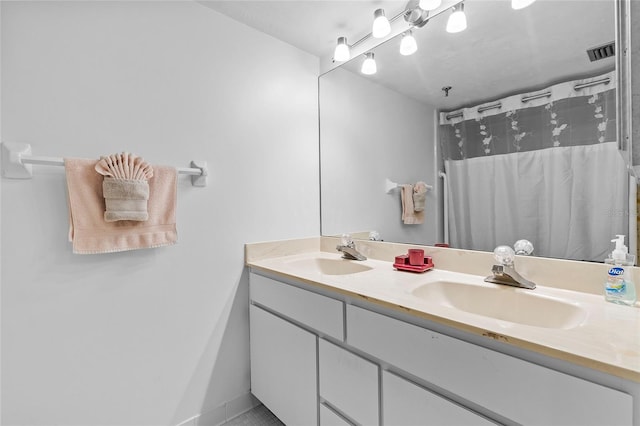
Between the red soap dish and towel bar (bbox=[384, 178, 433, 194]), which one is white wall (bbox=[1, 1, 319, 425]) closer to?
towel bar (bbox=[384, 178, 433, 194])

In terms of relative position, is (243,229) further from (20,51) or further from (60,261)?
(20,51)

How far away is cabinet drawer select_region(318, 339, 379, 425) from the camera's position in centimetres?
98

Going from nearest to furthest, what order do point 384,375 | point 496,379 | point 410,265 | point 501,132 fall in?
point 496,379, point 384,375, point 501,132, point 410,265

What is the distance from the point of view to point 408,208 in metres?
1.53

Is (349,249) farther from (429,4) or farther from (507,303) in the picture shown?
(429,4)

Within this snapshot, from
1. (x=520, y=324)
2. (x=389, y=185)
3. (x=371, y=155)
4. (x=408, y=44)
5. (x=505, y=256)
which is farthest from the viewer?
(x=371, y=155)

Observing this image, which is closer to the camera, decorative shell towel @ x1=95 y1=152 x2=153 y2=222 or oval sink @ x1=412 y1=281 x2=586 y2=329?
oval sink @ x1=412 y1=281 x2=586 y2=329

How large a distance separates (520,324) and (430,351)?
0.26m

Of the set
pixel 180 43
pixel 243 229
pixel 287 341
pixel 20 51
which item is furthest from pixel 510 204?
pixel 20 51

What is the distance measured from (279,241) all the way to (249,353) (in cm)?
65

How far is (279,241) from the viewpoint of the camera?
1.73 metres

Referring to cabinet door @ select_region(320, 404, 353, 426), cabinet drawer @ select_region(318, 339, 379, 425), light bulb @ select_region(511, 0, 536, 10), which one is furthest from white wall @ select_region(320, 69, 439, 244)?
cabinet door @ select_region(320, 404, 353, 426)

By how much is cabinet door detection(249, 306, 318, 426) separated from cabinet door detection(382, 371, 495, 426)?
363 mm

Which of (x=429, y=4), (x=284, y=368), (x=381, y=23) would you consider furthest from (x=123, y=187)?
(x=429, y=4)
